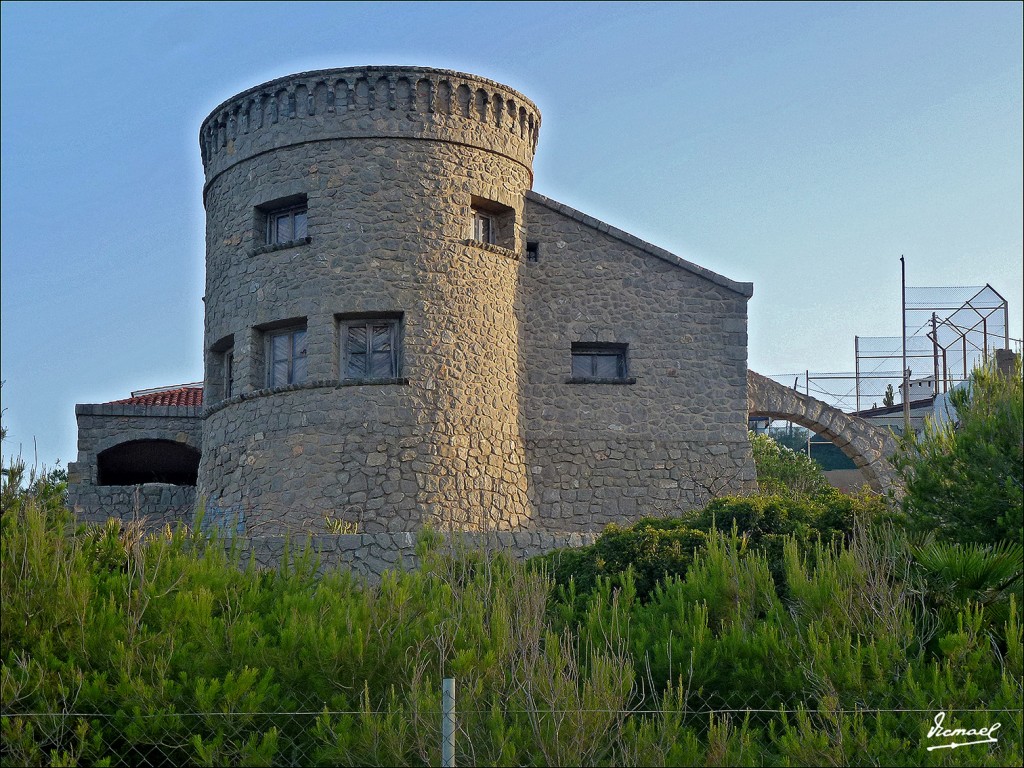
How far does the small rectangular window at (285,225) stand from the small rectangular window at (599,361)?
195 inches

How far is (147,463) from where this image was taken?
81.9 feet

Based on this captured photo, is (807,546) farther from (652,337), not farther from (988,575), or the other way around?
(652,337)

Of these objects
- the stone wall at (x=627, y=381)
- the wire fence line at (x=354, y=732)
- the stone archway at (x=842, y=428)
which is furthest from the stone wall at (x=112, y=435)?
the wire fence line at (x=354, y=732)

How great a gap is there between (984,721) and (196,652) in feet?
20.0

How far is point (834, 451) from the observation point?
43.9 m

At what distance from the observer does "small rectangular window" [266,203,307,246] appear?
2025cm

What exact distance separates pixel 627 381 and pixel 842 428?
478 centimetres

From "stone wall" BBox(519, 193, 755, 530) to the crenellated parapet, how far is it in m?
1.74

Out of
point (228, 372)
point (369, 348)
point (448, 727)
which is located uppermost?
point (369, 348)

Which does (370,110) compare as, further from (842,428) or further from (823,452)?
(823,452)

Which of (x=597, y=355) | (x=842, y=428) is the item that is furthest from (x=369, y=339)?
(x=842, y=428)

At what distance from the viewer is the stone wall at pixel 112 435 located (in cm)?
Answer: 2188

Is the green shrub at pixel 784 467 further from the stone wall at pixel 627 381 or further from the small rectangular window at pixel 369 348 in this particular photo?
the small rectangular window at pixel 369 348

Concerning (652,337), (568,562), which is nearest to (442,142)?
(652,337)
